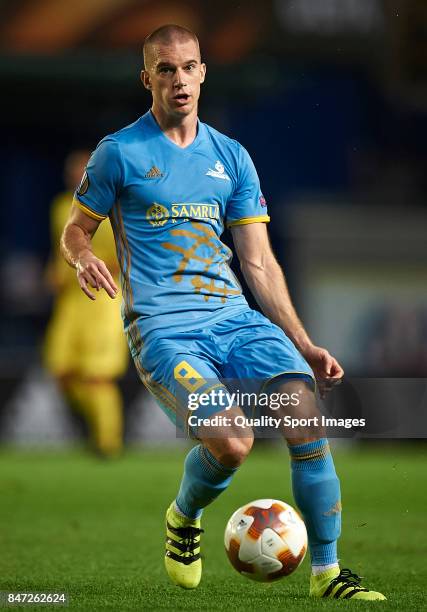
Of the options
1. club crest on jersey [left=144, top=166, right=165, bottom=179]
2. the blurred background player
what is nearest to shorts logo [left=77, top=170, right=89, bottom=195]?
club crest on jersey [left=144, top=166, right=165, bottom=179]

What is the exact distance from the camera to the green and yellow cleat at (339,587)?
14.4ft

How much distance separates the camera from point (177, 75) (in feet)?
15.4

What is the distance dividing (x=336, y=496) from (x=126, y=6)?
961 cm

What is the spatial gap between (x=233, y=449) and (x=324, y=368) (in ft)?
1.60

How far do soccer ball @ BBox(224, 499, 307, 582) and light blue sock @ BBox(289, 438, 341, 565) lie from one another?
0.50ft

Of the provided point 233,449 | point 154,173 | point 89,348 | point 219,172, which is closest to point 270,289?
point 219,172

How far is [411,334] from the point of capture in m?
17.4

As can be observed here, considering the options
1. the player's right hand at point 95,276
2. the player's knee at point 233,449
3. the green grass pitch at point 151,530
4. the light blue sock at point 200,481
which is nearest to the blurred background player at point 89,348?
the green grass pitch at point 151,530

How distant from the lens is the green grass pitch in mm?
4613

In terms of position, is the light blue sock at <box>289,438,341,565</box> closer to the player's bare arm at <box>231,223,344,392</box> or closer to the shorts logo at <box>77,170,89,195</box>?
the player's bare arm at <box>231,223,344,392</box>

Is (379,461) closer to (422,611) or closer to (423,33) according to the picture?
(423,33)

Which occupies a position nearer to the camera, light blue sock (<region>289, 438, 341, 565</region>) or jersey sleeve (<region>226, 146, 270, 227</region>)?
light blue sock (<region>289, 438, 341, 565</region>)

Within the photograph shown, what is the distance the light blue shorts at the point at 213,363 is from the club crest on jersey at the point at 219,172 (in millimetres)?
518

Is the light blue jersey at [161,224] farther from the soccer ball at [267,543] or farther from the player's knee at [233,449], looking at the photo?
the soccer ball at [267,543]
